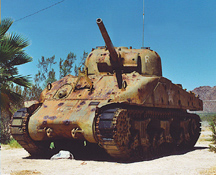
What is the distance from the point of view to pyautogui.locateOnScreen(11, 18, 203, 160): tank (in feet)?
30.3

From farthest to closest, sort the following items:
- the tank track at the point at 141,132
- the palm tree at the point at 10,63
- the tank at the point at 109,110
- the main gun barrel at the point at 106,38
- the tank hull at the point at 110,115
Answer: the palm tree at the point at 10,63
the main gun barrel at the point at 106,38
the tank at the point at 109,110
the tank hull at the point at 110,115
the tank track at the point at 141,132

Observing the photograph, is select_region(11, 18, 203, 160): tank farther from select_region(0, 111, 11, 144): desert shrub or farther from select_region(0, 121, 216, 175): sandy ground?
select_region(0, 111, 11, 144): desert shrub

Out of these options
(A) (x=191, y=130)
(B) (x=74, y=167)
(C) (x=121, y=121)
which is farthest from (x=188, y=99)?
(B) (x=74, y=167)

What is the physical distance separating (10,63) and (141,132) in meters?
7.28

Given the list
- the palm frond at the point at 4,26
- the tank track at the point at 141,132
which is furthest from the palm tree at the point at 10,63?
the tank track at the point at 141,132

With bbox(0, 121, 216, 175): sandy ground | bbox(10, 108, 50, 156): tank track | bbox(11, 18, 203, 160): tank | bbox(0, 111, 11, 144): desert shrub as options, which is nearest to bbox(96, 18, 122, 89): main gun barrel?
bbox(11, 18, 203, 160): tank

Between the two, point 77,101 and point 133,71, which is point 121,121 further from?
point 133,71

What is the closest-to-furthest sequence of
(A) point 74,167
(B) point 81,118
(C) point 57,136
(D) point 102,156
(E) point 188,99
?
(A) point 74,167 → (B) point 81,118 → (C) point 57,136 → (D) point 102,156 → (E) point 188,99

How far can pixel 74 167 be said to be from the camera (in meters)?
8.61

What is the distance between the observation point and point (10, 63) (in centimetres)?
1516

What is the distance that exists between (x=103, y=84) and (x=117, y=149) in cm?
Answer: 238

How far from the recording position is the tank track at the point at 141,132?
8.91 m

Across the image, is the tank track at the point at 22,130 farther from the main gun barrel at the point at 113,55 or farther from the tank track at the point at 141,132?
the main gun barrel at the point at 113,55

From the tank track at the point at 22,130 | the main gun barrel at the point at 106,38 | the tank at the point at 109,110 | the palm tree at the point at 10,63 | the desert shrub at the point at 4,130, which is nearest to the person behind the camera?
the tank at the point at 109,110
